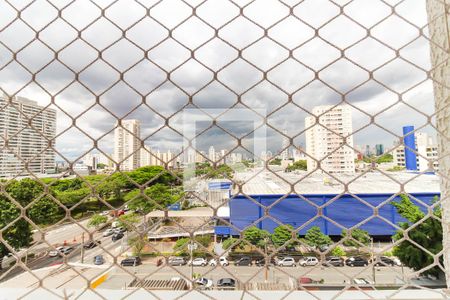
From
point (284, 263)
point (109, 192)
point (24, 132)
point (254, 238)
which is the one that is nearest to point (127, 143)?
point (24, 132)

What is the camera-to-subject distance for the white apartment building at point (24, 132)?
45cm

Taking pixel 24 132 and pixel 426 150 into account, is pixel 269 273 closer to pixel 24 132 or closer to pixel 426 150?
pixel 426 150

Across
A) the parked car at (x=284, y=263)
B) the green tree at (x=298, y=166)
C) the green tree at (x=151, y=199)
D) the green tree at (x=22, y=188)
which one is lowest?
the parked car at (x=284, y=263)

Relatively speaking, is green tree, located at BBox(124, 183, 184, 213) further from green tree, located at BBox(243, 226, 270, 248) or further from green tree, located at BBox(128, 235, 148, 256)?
green tree, located at BBox(243, 226, 270, 248)

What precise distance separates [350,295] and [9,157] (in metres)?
0.77

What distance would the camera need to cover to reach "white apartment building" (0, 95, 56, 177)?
451mm

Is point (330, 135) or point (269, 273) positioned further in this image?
point (269, 273)

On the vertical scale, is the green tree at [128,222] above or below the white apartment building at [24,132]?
below

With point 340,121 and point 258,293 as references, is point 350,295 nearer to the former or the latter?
point 258,293

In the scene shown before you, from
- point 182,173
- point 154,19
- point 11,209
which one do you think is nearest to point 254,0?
point 154,19

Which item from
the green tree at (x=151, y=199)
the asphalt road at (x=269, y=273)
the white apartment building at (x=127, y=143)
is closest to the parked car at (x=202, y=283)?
the asphalt road at (x=269, y=273)

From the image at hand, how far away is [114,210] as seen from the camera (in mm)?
433

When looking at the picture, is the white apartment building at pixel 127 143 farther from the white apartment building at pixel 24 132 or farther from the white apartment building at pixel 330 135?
the white apartment building at pixel 330 135

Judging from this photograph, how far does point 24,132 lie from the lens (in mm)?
577
